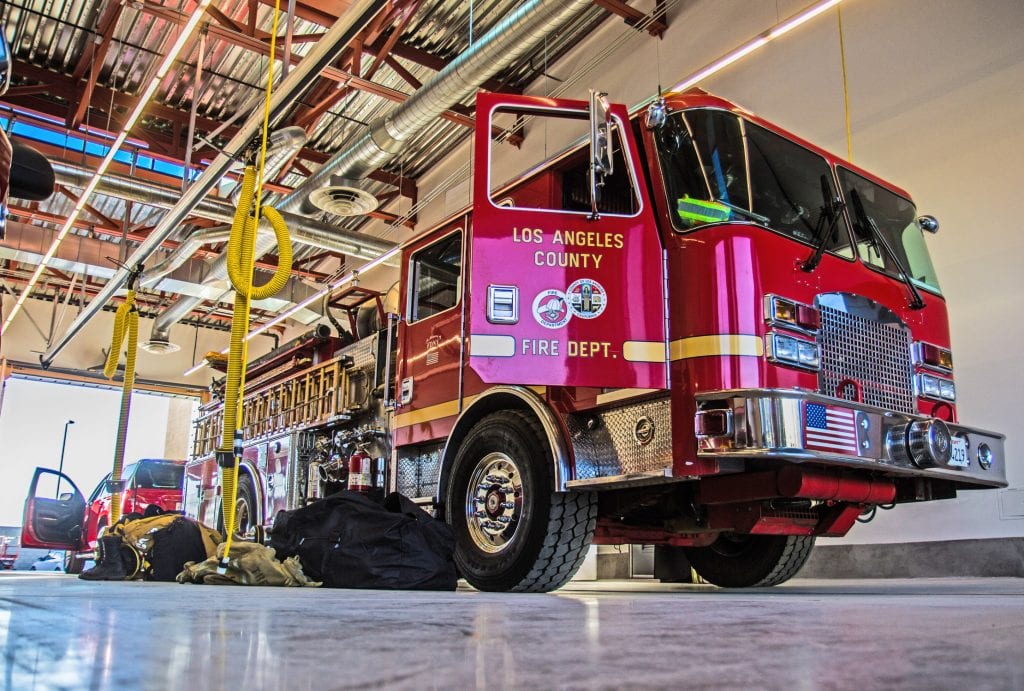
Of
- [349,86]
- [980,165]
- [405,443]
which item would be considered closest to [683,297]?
[405,443]

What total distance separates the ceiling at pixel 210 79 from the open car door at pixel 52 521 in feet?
14.3

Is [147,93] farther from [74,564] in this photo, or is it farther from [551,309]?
[74,564]

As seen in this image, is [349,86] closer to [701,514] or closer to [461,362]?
[461,362]

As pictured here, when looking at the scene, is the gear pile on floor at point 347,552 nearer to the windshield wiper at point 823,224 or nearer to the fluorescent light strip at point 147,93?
the windshield wiper at point 823,224

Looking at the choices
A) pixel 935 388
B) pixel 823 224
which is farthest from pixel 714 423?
pixel 935 388

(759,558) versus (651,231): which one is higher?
(651,231)

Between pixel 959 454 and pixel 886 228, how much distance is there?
4.80 feet

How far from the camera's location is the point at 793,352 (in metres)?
3.77

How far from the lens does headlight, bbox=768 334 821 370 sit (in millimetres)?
3723

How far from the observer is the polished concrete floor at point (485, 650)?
2.88 feet

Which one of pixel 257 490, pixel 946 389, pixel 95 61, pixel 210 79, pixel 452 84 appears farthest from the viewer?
pixel 210 79

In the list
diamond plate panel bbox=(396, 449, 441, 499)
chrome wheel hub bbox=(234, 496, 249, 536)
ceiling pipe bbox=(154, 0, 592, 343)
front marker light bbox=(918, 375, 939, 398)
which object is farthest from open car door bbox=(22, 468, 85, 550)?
front marker light bbox=(918, 375, 939, 398)

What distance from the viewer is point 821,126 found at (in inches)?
311

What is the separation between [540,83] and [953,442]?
8820mm
